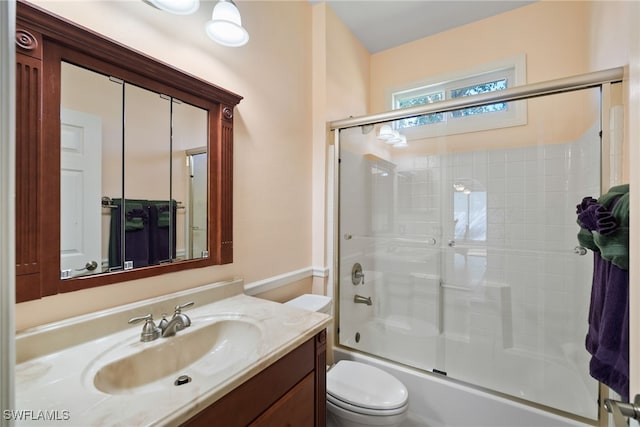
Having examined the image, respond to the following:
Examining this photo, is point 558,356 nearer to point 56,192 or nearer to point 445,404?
point 445,404

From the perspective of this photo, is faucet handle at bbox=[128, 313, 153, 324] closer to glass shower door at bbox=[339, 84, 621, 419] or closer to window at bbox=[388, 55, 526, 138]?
glass shower door at bbox=[339, 84, 621, 419]

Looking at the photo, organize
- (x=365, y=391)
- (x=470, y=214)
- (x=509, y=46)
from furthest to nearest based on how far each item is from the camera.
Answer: (x=509, y=46)
(x=470, y=214)
(x=365, y=391)

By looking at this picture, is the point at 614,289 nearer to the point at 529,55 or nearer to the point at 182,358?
the point at 182,358

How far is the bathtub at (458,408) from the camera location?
1.49 metres

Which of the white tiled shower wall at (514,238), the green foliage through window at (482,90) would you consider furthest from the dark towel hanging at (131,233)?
the green foliage through window at (482,90)

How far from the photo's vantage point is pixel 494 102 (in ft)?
5.33

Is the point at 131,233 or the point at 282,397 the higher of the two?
the point at 131,233

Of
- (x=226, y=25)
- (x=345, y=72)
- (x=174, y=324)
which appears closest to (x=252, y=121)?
(x=226, y=25)

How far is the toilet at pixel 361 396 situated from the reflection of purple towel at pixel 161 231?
78cm

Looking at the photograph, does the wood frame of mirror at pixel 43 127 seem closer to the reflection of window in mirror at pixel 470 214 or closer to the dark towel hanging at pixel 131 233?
the dark towel hanging at pixel 131 233

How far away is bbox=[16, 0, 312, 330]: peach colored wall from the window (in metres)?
0.86

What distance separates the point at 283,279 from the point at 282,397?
2.78ft

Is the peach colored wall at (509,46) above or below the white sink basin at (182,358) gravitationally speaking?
above

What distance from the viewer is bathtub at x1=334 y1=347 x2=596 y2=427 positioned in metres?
1.49
